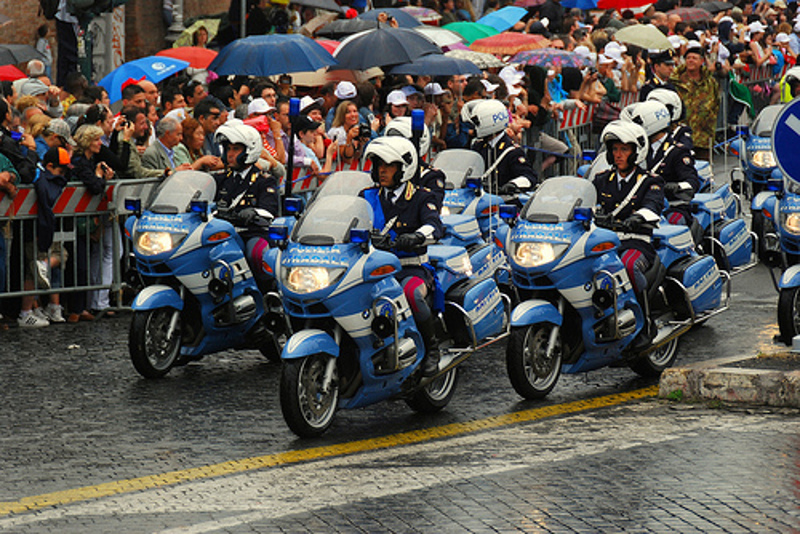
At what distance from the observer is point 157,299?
1138cm

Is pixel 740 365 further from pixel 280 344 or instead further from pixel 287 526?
pixel 287 526

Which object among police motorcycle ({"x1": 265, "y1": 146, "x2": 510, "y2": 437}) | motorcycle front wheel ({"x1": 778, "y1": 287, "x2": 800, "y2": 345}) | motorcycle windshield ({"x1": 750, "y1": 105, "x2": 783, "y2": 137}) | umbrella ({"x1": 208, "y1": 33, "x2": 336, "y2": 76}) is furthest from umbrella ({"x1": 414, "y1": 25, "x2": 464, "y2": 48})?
police motorcycle ({"x1": 265, "y1": 146, "x2": 510, "y2": 437})

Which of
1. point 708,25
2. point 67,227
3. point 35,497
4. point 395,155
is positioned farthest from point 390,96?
point 708,25

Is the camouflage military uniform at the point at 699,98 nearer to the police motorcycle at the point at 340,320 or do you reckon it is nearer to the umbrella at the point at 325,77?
the umbrella at the point at 325,77

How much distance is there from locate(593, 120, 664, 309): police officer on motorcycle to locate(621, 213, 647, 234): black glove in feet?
0.12

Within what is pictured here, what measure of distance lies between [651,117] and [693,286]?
6.37 feet

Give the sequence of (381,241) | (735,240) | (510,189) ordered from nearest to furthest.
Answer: (381,241), (735,240), (510,189)

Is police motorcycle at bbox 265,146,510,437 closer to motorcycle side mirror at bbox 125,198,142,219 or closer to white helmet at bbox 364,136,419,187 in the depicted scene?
white helmet at bbox 364,136,419,187

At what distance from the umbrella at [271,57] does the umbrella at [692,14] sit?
15911mm

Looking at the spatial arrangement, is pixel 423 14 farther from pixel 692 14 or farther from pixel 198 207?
pixel 198 207

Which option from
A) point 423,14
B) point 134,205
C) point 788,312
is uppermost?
point 423,14

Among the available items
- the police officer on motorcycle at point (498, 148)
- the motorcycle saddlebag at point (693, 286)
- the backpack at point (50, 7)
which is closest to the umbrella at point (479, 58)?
the backpack at point (50, 7)

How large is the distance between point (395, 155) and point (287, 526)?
3496mm

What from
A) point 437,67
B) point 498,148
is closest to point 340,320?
point 498,148
